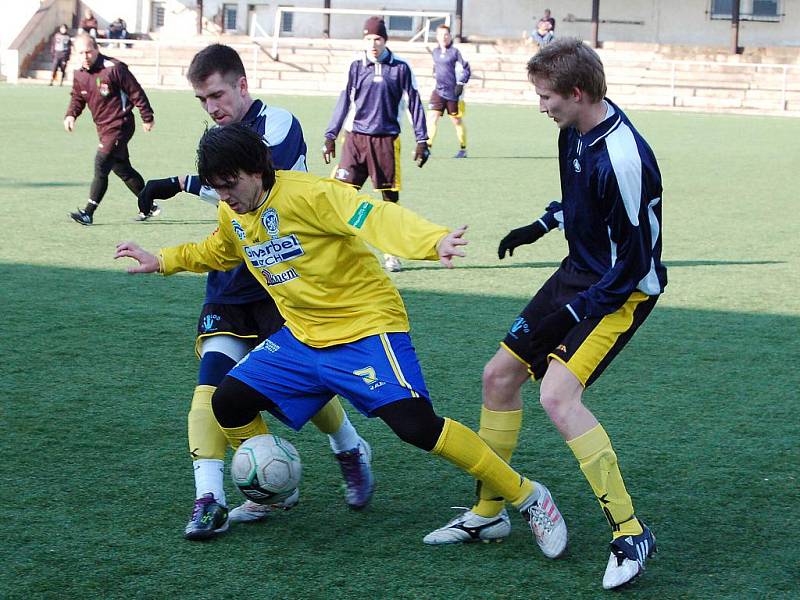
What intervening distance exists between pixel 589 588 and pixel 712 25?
1667 inches

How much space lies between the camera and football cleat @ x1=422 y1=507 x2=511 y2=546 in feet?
13.5

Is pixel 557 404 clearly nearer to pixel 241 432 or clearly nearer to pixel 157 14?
pixel 241 432

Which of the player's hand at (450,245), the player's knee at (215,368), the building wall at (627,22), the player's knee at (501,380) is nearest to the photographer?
the player's hand at (450,245)

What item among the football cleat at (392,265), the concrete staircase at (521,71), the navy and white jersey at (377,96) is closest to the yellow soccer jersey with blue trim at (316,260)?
the football cleat at (392,265)

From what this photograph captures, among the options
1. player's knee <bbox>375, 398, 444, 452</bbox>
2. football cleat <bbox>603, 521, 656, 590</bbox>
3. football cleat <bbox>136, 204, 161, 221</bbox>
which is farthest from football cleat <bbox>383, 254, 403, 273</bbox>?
football cleat <bbox>603, 521, 656, 590</bbox>

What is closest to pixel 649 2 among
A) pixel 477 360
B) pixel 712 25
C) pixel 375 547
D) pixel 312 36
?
pixel 712 25

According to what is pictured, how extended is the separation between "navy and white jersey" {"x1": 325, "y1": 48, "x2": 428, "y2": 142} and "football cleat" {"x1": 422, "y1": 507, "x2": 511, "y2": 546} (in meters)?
6.06

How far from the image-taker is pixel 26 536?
13.3 ft

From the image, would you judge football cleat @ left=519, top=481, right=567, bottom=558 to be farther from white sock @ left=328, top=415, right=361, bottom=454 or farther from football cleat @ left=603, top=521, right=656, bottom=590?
white sock @ left=328, top=415, right=361, bottom=454

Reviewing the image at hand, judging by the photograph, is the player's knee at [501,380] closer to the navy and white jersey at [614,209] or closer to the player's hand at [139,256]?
the navy and white jersey at [614,209]

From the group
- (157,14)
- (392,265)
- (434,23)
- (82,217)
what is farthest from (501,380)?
(157,14)

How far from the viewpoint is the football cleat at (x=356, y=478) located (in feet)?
14.5

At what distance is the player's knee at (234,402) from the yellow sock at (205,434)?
4.7 inches

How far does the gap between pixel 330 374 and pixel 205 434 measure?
23.3 inches
